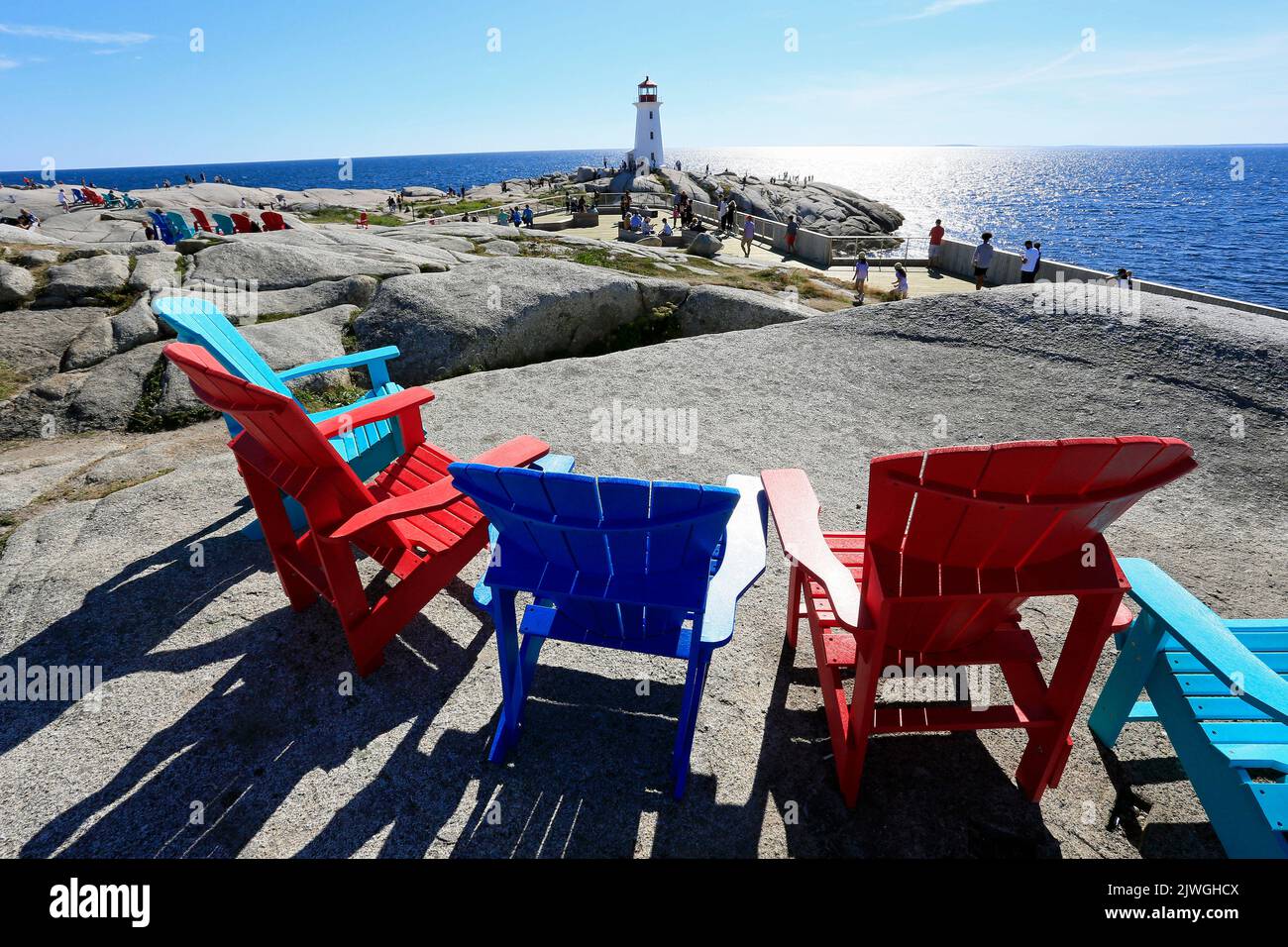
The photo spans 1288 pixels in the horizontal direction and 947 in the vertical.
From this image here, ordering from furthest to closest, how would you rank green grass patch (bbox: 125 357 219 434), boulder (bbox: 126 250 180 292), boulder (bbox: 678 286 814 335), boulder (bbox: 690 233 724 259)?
boulder (bbox: 690 233 724 259) → boulder (bbox: 678 286 814 335) → boulder (bbox: 126 250 180 292) → green grass patch (bbox: 125 357 219 434)

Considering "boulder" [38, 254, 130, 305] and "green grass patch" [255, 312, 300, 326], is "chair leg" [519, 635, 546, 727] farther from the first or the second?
"boulder" [38, 254, 130, 305]

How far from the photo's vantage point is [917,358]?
7574 mm

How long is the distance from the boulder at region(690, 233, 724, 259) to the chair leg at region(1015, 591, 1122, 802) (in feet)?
58.0

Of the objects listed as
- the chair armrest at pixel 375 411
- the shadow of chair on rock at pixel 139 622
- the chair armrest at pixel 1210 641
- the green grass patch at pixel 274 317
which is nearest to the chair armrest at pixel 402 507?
the chair armrest at pixel 375 411

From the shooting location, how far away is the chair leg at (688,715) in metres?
2.52

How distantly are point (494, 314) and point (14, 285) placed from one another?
569 centimetres

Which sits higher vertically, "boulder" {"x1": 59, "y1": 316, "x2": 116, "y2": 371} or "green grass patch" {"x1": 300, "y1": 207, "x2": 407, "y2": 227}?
"green grass patch" {"x1": 300, "y1": 207, "x2": 407, "y2": 227}

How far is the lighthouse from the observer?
55.7m

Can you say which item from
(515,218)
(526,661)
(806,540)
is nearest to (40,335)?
(526,661)

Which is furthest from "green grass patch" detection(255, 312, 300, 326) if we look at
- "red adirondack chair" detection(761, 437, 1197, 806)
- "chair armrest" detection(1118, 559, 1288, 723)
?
"chair armrest" detection(1118, 559, 1288, 723)

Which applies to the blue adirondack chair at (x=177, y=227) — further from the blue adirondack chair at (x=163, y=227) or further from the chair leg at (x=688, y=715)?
the chair leg at (x=688, y=715)

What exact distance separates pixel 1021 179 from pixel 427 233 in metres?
162

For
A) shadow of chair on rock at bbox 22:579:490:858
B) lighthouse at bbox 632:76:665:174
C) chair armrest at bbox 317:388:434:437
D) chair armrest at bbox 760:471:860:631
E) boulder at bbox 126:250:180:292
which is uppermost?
lighthouse at bbox 632:76:665:174

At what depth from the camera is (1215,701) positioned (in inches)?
94.3
